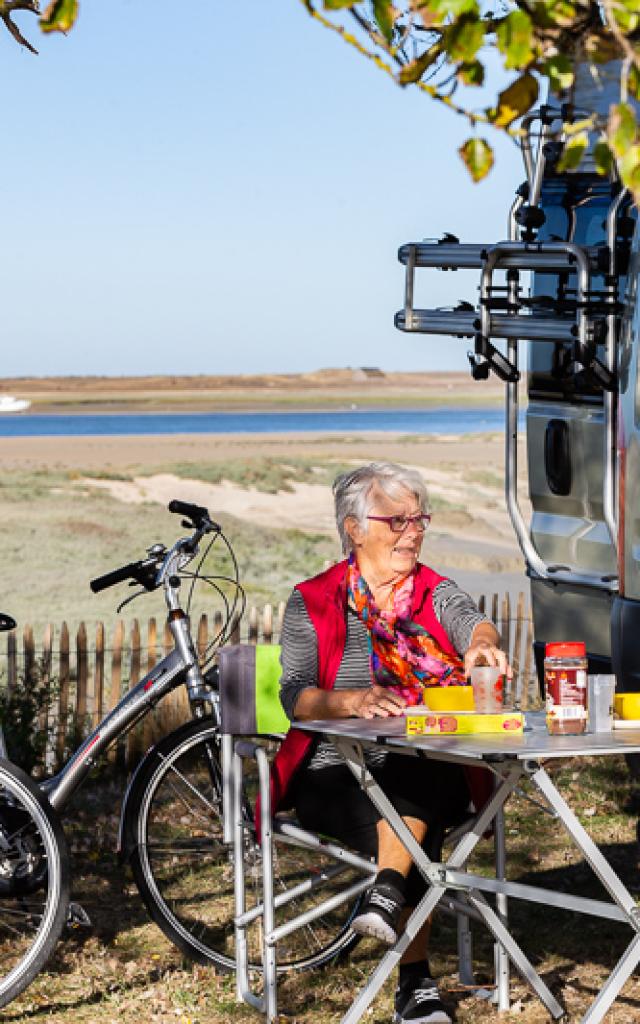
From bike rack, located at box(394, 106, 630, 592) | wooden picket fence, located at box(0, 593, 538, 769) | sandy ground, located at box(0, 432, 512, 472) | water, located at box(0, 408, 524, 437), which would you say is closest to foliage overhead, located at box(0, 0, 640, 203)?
bike rack, located at box(394, 106, 630, 592)

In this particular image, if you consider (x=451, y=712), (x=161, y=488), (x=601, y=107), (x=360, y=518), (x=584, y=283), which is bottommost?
(x=161, y=488)

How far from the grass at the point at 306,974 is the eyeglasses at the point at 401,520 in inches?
52.1

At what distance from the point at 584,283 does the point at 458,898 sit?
82.8 inches

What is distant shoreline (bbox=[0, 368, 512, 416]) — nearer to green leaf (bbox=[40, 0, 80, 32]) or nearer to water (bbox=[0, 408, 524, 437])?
water (bbox=[0, 408, 524, 437])

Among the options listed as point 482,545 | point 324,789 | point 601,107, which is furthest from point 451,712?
point 482,545

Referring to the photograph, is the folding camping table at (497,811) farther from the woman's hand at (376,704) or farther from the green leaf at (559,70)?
the green leaf at (559,70)

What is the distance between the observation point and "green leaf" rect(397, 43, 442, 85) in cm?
247

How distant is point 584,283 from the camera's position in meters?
5.39

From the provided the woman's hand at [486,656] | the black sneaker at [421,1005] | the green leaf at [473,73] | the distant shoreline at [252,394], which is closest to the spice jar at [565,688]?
the woman's hand at [486,656]

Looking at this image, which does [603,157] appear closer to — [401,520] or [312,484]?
[401,520]

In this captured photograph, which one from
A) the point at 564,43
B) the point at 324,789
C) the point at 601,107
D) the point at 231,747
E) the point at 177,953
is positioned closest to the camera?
the point at 564,43

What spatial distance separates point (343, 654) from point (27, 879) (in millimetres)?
1107

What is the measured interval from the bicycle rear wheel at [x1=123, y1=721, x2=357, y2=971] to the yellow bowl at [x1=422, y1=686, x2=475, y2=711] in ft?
2.99

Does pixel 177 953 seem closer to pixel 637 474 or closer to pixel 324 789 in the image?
pixel 324 789
